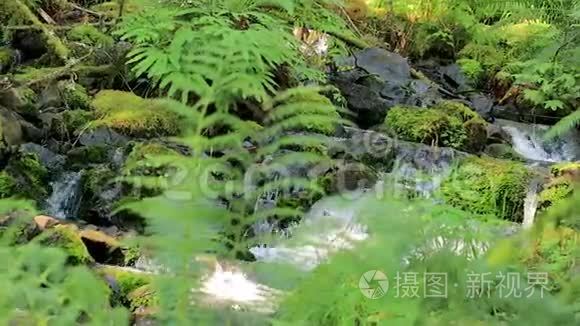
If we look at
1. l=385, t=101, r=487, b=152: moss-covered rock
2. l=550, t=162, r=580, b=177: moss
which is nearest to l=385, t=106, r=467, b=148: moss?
l=385, t=101, r=487, b=152: moss-covered rock

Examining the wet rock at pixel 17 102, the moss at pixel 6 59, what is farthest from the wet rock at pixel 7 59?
the wet rock at pixel 17 102

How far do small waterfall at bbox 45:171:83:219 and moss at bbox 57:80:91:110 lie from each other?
2.82 ft

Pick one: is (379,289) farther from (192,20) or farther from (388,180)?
(192,20)

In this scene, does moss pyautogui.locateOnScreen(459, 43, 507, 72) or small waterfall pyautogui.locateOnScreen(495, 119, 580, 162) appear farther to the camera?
moss pyautogui.locateOnScreen(459, 43, 507, 72)

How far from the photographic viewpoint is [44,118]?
5008 millimetres

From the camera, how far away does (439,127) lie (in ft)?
18.9

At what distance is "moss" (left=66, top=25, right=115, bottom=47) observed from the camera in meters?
5.99

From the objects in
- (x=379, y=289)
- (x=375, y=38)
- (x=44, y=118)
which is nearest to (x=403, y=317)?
(x=379, y=289)

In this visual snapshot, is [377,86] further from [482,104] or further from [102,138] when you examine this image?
[102,138]

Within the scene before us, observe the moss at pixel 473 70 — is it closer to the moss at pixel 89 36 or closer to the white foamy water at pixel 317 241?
the moss at pixel 89 36

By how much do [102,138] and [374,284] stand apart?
421 cm

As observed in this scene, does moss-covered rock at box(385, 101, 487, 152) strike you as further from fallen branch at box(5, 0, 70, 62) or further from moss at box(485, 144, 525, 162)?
fallen branch at box(5, 0, 70, 62)

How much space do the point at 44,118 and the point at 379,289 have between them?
14.5 feet

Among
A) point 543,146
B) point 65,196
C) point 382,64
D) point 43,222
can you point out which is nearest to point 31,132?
point 65,196
